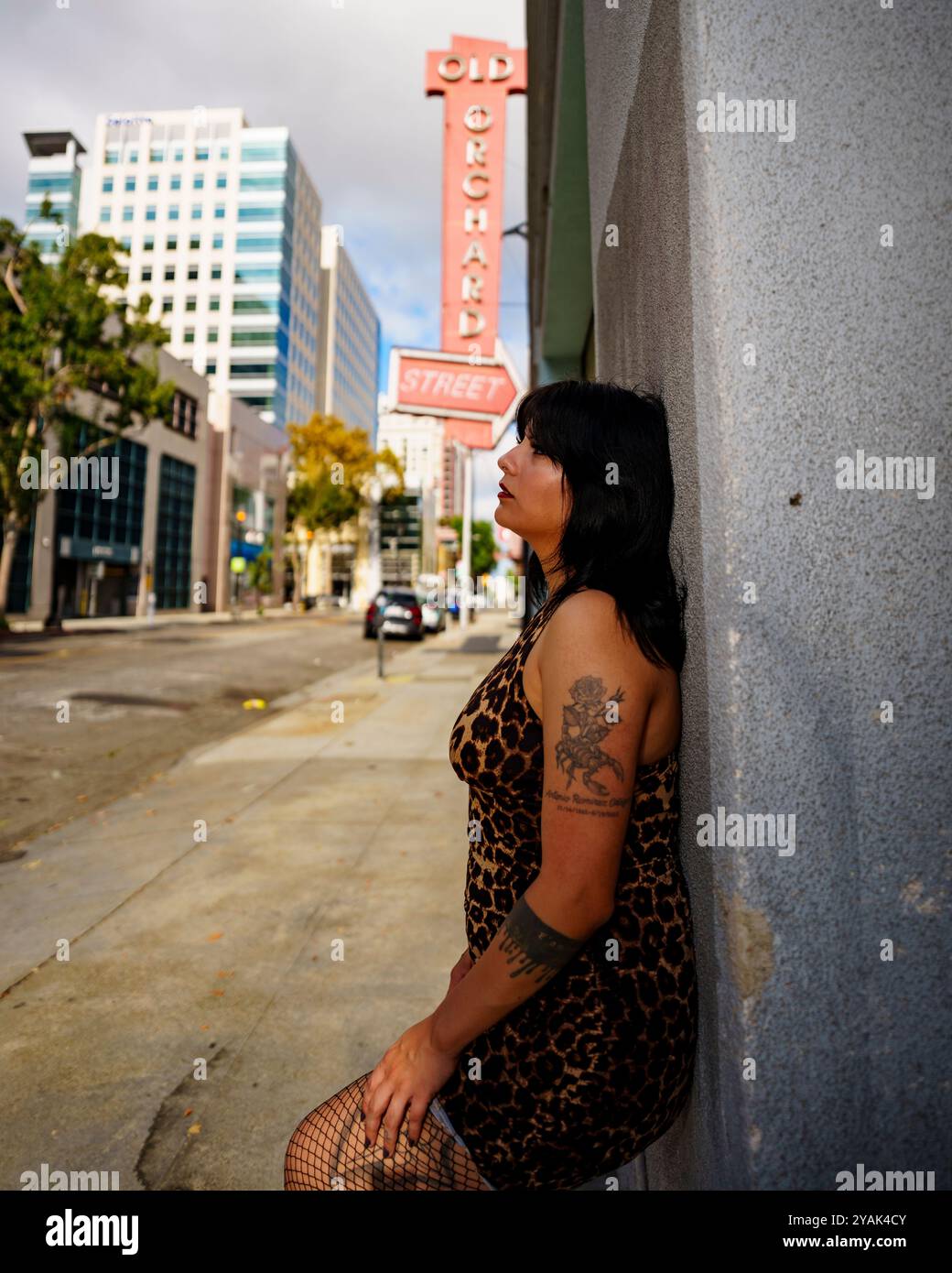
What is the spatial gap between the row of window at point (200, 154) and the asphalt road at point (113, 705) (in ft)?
190

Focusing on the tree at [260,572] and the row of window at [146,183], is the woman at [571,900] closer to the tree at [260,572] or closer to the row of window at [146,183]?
the tree at [260,572]

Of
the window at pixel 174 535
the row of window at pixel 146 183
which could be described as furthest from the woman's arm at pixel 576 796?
the row of window at pixel 146 183

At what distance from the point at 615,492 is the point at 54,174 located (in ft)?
276

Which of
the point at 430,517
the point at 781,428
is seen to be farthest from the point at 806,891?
the point at 430,517

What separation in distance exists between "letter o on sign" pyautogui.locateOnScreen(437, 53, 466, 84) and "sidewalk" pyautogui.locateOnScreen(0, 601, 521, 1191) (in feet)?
35.4

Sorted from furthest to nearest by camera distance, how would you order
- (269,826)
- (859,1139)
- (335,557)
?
(335,557)
(269,826)
(859,1139)

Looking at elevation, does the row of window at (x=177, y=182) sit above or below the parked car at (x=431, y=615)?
above

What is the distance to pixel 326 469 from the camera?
179 ft

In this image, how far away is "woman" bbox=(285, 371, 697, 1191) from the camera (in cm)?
113

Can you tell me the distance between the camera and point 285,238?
64312 mm

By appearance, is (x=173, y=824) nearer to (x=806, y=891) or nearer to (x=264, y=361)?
(x=806, y=891)

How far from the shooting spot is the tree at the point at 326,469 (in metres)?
54.8

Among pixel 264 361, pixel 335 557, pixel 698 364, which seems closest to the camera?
pixel 698 364

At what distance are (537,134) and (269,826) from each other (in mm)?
7235
